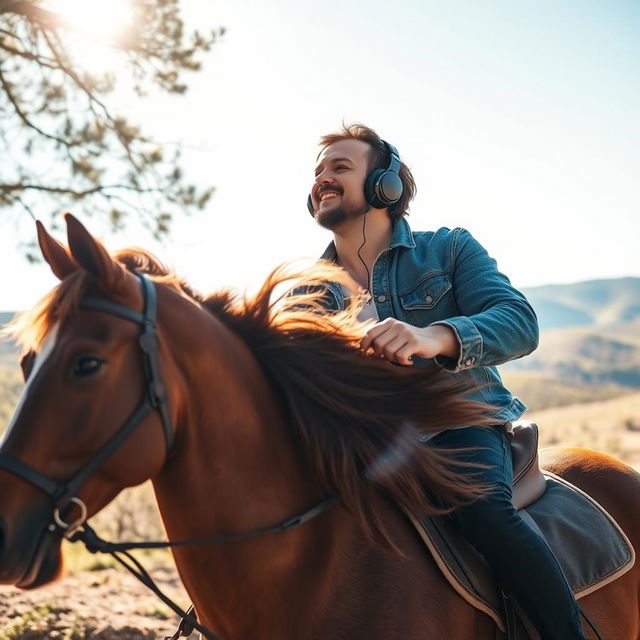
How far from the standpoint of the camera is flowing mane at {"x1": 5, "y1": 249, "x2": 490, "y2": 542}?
241cm

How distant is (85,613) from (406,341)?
475 centimetres

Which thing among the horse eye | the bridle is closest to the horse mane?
the bridle

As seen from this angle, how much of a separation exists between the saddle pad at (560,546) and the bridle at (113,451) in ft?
1.81

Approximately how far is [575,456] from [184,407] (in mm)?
2447

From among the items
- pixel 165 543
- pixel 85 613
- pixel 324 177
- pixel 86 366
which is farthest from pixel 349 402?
pixel 85 613

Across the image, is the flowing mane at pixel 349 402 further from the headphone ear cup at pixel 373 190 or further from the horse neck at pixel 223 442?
the headphone ear cup at pixel 373 190

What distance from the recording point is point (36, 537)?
1913 millimetres

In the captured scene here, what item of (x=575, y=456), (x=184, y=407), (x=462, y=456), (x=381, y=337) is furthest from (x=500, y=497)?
(x=575, y=456)

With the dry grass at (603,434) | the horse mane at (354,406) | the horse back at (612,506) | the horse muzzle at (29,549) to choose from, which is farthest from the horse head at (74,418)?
the dry grass at (603,434)

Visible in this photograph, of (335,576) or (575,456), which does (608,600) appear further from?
(335,576)

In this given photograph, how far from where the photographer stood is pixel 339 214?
129 inches

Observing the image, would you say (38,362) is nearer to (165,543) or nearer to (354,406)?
(165,543)

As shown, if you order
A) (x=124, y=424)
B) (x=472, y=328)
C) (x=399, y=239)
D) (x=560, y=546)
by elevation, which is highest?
(x=399, y=239)

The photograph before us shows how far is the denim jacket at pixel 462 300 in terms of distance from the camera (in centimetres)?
263
